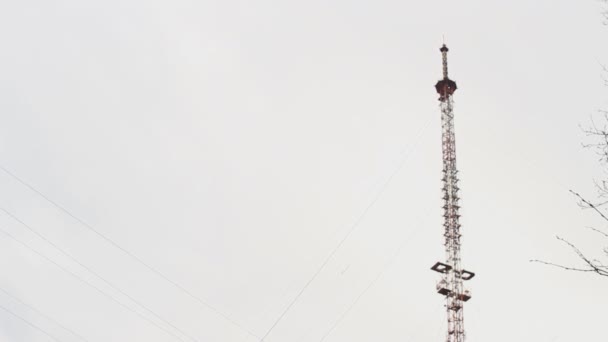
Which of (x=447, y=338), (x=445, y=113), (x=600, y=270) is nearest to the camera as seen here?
(x=600, y=270)

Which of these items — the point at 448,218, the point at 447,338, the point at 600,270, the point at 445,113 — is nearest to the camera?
the point at 600,270

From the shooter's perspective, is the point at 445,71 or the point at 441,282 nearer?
the point at 441,282

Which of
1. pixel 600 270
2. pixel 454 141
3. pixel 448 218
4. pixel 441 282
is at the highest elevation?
pixel 454 141

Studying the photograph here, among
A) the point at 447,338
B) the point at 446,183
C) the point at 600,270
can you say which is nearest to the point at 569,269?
the point at 600,270

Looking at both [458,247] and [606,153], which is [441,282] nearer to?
[458,247]

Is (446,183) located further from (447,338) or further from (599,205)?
(599,205)

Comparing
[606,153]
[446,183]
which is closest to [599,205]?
[606,153]

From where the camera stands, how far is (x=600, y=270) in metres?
7.95

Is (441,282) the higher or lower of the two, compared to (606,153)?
higher

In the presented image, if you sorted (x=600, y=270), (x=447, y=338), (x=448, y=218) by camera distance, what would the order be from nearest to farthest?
1. (x=600, y=270)
2. (x=447, y=338)
3. (x=448, y=218)

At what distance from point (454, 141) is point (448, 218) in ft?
19.8

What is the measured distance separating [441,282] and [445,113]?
41.9ft

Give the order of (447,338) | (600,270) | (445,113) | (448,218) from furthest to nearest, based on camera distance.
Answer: (445,113)
(448,218)
(447,338)
(600,270)

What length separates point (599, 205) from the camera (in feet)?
27.0
